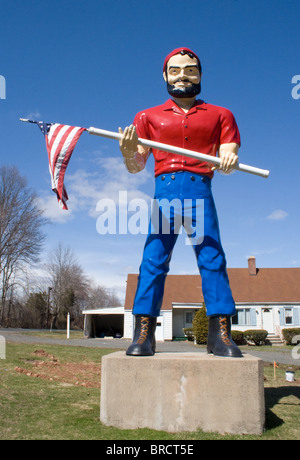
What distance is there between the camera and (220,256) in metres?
3.89

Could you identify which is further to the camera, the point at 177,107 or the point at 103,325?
the point at 103,325

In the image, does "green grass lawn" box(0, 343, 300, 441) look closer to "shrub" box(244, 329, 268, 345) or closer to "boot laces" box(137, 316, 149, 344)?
"boot laces" box(137, 316, 149, 344)

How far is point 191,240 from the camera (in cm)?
400

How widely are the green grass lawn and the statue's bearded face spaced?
3276 millimetres

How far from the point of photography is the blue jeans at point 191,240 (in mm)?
3811

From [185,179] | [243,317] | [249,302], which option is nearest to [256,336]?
[243,317]

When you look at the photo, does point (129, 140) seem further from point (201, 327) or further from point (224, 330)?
point (201, 327)

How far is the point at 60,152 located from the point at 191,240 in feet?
5.07

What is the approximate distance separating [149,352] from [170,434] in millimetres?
734

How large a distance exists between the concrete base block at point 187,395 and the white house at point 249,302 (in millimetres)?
19918

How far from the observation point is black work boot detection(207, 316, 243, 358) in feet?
11.7

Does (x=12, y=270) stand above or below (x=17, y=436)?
above

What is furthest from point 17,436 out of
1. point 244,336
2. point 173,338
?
point 173,338
